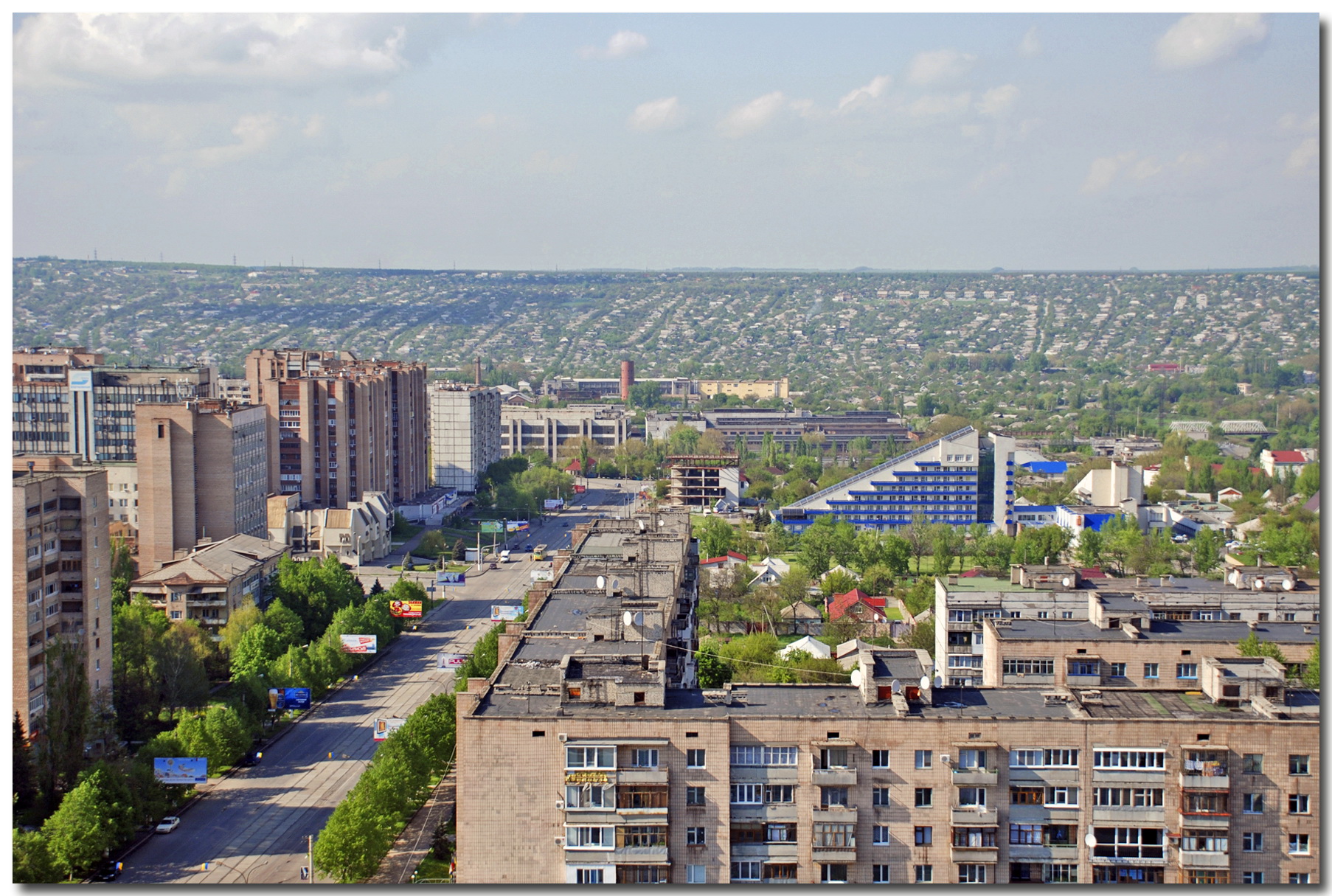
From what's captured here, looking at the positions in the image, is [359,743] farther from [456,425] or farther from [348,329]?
[348,329]

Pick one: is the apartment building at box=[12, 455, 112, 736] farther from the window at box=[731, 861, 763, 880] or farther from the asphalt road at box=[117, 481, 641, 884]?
the window at box=[731, 861, 763, 880]

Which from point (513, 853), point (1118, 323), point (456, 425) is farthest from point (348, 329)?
point (513, 853)

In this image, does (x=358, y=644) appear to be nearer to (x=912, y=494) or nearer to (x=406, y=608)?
(x=406, y=608)

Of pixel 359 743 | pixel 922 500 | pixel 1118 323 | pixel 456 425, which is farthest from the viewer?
pixel 1118 323

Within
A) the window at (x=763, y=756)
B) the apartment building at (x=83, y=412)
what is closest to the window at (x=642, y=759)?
the window at (x=763, y=756)

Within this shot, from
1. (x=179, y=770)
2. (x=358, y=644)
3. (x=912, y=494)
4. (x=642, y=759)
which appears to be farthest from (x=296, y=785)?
(x=912, y=494)

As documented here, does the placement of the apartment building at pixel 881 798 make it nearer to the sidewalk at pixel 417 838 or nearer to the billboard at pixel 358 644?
the sidewalk at pixel 417 838

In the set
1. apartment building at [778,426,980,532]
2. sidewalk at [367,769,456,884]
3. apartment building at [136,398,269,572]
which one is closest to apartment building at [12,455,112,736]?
sidewalk at [367,769,456,884]
